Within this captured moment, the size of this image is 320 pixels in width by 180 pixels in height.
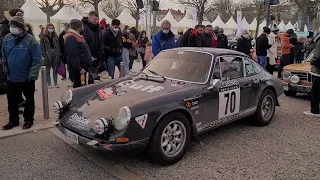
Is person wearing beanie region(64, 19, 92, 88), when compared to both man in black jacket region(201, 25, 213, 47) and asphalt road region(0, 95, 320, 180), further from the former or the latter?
man in black jacket region(201, 25, 213, 47)

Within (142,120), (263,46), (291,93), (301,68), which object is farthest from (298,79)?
A: (142,120)

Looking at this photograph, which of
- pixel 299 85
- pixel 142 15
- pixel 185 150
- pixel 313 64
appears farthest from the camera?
pixel 142 15

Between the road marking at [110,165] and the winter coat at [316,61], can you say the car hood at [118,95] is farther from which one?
the winter coat at [316,61]

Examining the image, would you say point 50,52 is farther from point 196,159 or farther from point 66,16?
point 66,16

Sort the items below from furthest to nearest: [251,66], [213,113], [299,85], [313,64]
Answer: [299,85] → [313,64] → [251,66] → [213,113]

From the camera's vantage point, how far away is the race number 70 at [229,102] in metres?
4.77

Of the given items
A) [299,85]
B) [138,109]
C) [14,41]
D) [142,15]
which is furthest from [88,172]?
[142,15]

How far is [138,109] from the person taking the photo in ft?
12.1

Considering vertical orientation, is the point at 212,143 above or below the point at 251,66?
below

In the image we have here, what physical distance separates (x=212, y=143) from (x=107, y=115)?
1.89m

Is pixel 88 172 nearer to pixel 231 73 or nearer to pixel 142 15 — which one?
pixel 231 73

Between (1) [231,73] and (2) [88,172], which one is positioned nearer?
(2) [88,172]

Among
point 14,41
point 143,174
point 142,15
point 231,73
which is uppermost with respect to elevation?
point 142,15

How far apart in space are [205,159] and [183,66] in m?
1.53
